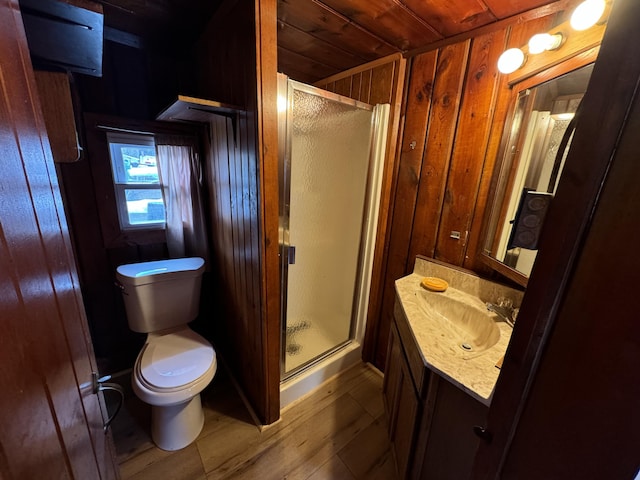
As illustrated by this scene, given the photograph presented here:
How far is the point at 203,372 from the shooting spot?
1358mm

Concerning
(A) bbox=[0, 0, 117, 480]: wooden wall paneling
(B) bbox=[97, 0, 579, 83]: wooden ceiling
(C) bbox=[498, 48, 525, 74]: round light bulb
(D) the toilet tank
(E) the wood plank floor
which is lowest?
(E) the wood plank floor

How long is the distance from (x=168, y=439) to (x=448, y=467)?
142cm

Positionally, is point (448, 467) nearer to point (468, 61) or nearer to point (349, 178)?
point (349, 178)

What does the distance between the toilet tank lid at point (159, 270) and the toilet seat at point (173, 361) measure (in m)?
0.39

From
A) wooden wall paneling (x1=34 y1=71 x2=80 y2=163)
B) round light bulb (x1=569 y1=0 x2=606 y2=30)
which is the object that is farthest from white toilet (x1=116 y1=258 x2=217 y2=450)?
round light bulb (x1=569 y1=0 x2=606 y2=30)

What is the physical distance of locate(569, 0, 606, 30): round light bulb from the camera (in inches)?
32.8

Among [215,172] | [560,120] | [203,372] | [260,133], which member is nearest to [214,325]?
[203,372]

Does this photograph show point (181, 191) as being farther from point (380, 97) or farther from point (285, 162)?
point (380, 97)

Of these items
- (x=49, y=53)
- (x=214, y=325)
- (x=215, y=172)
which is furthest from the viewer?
(x=214, y=325)

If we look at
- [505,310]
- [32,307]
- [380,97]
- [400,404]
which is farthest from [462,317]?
[32,307]

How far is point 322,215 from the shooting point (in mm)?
1653

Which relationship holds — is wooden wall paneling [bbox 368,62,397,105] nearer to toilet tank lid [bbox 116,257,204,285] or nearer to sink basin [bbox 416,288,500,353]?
sink basin [bbox 416,288,500,353]

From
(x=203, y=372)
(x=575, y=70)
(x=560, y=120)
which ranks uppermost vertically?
(x=575, y=70)

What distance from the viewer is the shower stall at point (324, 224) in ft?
4.56
